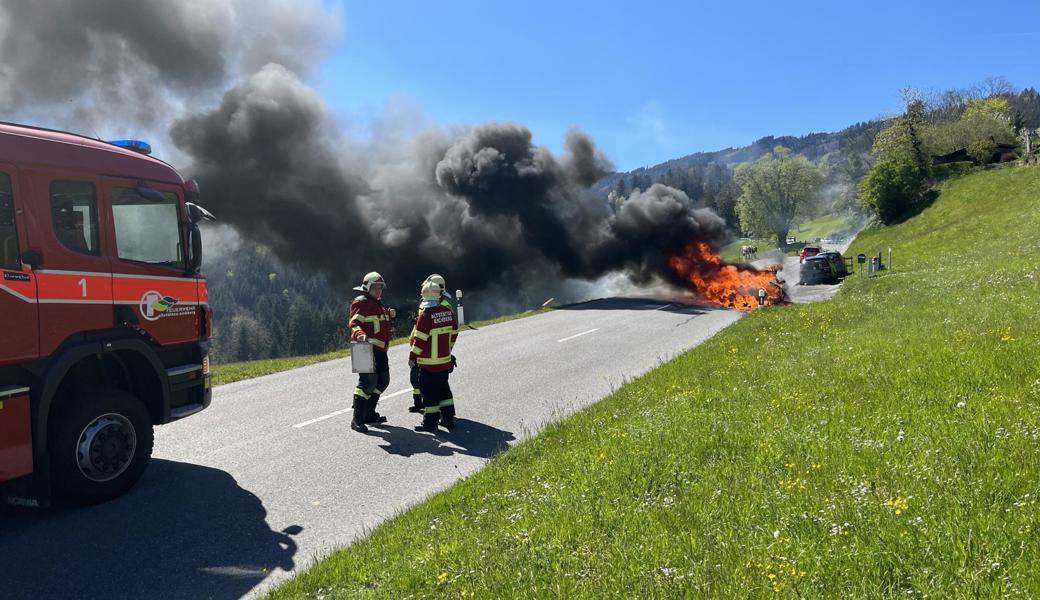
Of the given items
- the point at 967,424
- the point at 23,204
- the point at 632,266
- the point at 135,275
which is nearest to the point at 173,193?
the point at 135,275

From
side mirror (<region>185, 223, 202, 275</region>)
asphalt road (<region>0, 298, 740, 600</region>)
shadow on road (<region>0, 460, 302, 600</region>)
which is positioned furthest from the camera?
side mirror (<region>185, 223, 202, 275</region>)

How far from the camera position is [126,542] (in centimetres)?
446

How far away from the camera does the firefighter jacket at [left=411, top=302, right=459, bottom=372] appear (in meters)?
7.24

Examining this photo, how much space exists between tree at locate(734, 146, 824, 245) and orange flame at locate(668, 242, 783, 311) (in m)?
51.5

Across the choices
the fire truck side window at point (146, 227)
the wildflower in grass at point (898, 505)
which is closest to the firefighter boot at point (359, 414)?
the fire truck side window at point (146, 227)

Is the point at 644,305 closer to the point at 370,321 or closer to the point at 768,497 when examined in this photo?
the point at 370,321

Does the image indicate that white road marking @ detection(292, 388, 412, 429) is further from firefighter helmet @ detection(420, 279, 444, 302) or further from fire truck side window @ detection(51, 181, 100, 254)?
fire truck side window @ detection(51, 181, 100, 254)

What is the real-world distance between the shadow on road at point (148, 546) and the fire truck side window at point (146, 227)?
2.13m

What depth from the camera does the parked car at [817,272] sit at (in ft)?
92.5

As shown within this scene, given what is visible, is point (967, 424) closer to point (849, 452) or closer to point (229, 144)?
point (849, 452)

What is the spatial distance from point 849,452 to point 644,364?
6.70m

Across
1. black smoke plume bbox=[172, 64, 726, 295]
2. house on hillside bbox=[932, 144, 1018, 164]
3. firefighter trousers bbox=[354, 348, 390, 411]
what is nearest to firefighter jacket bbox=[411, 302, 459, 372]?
firefighter trousers bbox=[354, 348, 390, 411]

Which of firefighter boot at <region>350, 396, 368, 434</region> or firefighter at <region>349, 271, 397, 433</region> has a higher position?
firefighter at <region>349, 271, 397, 433</region>

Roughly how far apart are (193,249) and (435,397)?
3.03 m
